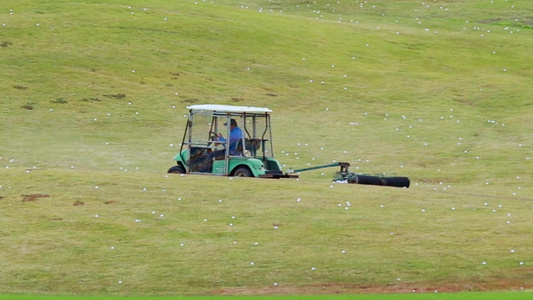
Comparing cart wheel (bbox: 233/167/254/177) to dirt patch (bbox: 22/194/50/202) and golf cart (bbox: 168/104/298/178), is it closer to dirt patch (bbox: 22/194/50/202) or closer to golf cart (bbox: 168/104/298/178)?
golf cart (bbox: 168/104/298/178)

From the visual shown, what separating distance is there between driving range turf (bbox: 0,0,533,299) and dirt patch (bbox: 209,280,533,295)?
0.06 meters

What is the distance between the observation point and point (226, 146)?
93.4ft

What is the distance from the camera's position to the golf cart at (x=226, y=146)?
28344mm

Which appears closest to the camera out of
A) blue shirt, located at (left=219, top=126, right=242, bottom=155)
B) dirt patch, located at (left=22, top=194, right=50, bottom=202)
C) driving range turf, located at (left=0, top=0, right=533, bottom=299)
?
driving range turf, located at (left=0, top=0, right=533, bottom=299)

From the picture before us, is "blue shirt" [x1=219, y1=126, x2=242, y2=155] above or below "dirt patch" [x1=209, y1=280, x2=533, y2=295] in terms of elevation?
above

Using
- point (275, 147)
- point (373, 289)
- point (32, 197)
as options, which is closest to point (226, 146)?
point (32, 197)

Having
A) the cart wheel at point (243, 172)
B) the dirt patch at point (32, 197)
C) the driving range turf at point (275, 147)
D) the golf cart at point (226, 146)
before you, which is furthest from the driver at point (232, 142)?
the dirt patch at point (32, 197)

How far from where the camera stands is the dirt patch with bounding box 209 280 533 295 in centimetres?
1944

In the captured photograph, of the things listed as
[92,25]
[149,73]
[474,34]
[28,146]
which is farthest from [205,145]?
[474,34]

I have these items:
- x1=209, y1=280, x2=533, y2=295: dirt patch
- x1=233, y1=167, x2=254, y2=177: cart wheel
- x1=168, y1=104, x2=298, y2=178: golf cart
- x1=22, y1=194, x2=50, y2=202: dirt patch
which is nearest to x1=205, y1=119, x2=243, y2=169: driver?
x1=168, y1=104, x2=298, y2=178: golf cart

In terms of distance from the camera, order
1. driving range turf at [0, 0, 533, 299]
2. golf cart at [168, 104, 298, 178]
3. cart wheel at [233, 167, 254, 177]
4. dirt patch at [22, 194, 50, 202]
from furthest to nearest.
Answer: golf cart at [168, 104, 298, 178], cart wheel at [233, 167, 254, 177], dirt patch at [22, 194, 50, 202], driving range turf at [0, 0, 533, 299]

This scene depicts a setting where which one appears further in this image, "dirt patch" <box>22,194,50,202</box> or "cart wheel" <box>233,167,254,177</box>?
"cart wheel" <box>233,167,254,177</box>

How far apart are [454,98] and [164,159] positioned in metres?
15.5

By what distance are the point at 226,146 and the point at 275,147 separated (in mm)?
9335
